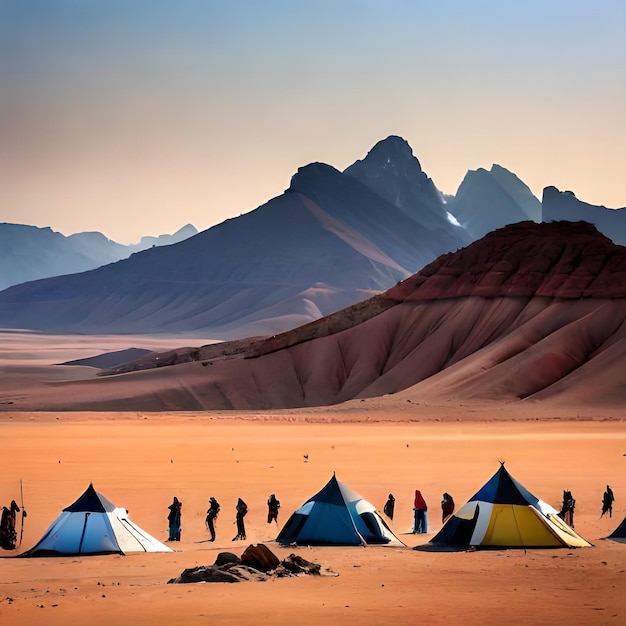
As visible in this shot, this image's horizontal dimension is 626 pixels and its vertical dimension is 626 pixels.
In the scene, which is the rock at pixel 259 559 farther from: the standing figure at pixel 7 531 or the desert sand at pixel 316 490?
the standing figure at pixel 7 531

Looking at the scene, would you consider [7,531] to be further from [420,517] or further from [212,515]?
[420,517]

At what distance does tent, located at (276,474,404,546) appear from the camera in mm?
23156

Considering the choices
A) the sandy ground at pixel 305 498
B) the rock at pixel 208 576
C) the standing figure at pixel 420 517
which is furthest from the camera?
the standing figure at pixel 420 517

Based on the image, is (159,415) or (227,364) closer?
(159,415)

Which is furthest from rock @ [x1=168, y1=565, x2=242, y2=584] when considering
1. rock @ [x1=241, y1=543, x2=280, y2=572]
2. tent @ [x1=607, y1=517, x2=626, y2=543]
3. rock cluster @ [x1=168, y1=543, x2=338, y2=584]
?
tent @ [x1=607, y1=517, x2=626, y2=543]

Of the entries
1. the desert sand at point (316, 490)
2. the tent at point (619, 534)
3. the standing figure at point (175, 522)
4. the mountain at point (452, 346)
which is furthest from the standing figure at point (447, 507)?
the mountain at point (452, 346)

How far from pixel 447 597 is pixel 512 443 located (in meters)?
33.4

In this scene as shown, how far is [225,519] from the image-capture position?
2839 cm

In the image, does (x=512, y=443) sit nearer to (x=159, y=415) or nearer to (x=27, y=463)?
(x=27, y=463)

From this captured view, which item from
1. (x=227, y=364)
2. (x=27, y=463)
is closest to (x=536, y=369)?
(x=227, y=364)

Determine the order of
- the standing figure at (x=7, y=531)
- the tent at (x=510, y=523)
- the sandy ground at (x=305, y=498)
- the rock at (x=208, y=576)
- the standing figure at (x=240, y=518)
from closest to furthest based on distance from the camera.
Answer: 1. the sandy ground at (x=305, y=498)
2. the rock at (x=208, y=576)
3. the tent at (x=510, y=523)
4. the standing figure at (x=7, y=531)
5. the standing figure at (x=240, y=518)

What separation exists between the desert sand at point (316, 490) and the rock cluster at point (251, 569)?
39 cm

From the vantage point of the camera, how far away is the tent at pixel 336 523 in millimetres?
23156

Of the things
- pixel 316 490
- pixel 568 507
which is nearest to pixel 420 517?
pixel 568 507
